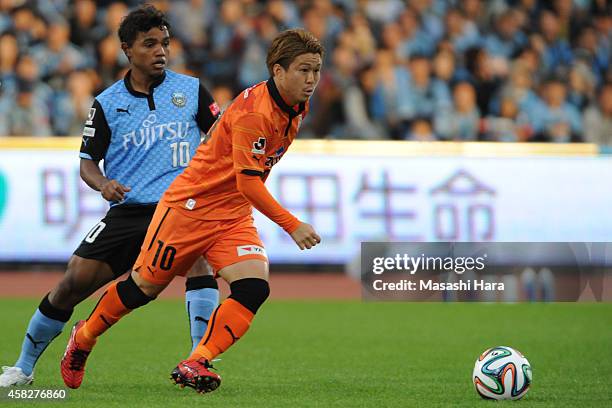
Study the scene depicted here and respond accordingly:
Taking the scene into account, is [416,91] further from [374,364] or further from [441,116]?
[374,364]

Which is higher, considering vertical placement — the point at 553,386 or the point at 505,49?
the point at 505,49

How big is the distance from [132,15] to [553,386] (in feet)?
10.6

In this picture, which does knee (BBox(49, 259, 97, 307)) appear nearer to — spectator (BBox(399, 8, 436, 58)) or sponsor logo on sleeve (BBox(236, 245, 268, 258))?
sponsor logo on sleeve (BBox(236, 245, 268, 258))

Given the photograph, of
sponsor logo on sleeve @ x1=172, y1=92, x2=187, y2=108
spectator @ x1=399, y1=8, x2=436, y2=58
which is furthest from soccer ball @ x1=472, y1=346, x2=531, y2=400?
spectator @ x1=399, y1=8, x2=436, y2=58

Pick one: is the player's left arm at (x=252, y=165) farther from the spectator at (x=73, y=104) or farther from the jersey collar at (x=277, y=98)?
the spectator at (x=73, y=104)

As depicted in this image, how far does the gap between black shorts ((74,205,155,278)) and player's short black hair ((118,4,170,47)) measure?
0.97 metres

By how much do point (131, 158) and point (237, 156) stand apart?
1.09 meters

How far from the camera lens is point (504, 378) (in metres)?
6.32

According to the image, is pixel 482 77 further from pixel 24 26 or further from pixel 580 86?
pixel 24 26

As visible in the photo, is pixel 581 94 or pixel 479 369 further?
pixel 581 94

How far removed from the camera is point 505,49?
59.4 ft

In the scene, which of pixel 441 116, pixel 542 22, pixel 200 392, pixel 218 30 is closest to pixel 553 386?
pixel 200 392

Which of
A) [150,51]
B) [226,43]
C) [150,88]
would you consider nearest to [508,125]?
[226,43]

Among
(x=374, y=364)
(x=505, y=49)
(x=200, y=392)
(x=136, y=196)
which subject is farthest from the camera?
(x=505, y=49)
